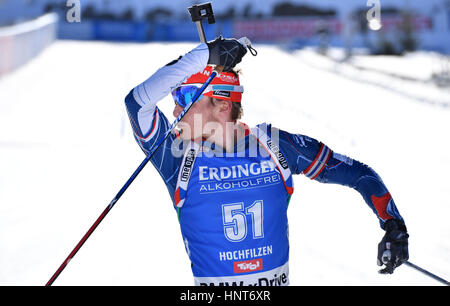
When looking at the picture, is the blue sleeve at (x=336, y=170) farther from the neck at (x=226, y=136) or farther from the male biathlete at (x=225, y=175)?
the neck at (x=226, y=136)

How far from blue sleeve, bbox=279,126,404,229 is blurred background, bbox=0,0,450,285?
743mm

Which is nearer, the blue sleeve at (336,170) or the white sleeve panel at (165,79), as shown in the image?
the white sleeve panel at (165,79)

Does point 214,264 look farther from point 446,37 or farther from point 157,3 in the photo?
point 157,3

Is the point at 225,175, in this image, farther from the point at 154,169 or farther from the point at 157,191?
the point at 154,169

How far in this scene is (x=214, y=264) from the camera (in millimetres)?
2531

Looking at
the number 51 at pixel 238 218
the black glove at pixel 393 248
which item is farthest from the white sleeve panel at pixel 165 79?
the black glove at pixel 393 248

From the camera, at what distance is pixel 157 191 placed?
6965 millimetres

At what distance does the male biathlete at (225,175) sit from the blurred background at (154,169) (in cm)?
83

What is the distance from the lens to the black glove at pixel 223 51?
249 cm

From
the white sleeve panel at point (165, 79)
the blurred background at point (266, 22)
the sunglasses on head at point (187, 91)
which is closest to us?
the white sleeve panel at point (165, 79)

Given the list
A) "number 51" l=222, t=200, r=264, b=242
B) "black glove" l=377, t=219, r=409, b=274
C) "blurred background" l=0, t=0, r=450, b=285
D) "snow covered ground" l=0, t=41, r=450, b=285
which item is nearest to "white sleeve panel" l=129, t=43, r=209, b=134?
"number 51" l=222, t=200, r=264, b=242

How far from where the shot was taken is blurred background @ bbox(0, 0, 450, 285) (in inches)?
196

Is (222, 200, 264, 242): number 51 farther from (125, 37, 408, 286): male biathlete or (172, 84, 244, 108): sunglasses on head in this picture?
(172, 84, 244, 108): sunglasses on head
